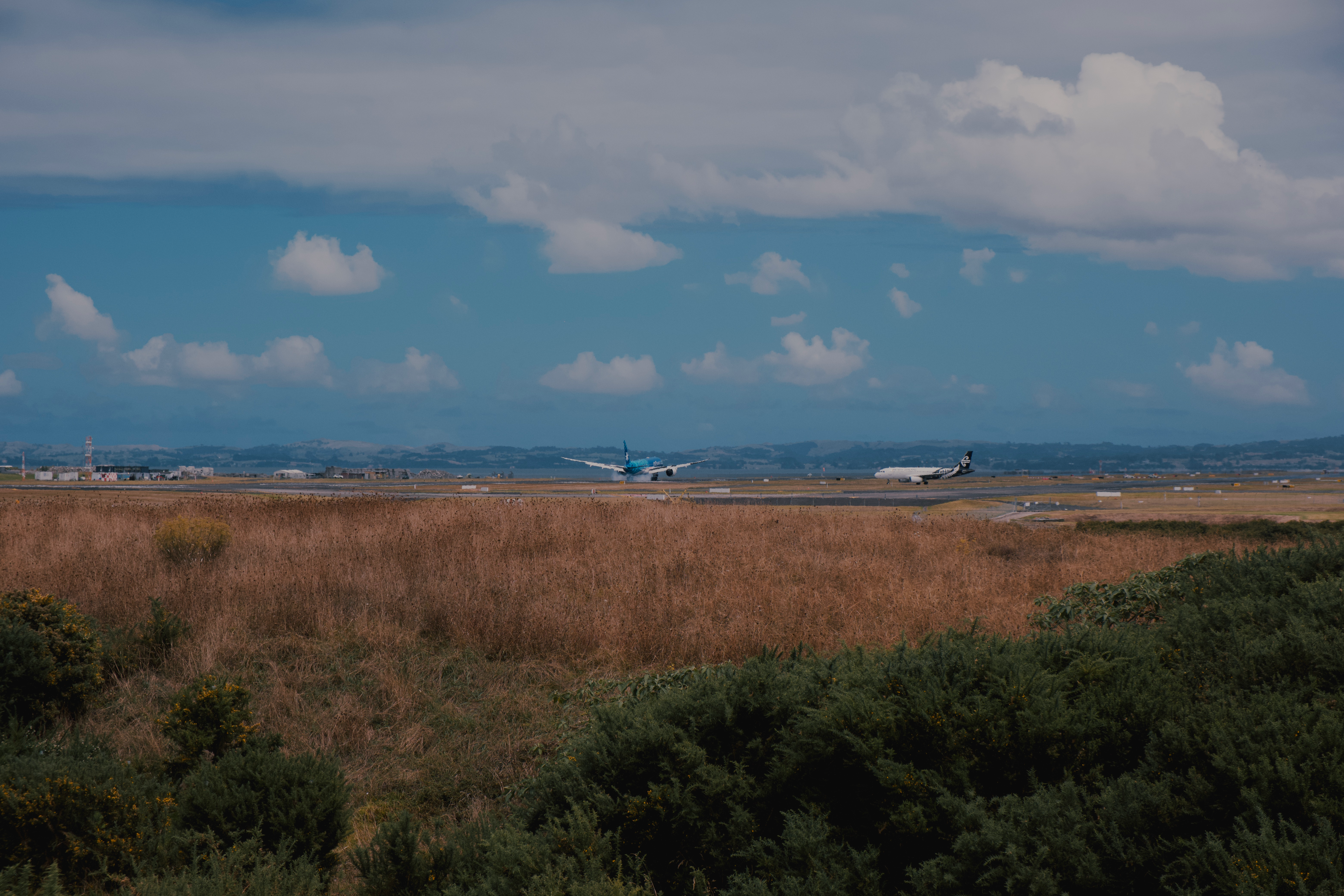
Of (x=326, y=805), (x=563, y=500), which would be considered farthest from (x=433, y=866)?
(x=563, y=500)

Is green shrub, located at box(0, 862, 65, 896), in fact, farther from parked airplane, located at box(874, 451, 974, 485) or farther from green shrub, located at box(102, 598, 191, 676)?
parked airplane, located at box(874, 451, 974, 485)

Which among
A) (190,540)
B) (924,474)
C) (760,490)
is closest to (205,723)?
(190,540)

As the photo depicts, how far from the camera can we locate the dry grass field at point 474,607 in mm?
8109

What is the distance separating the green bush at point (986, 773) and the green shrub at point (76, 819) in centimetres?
150

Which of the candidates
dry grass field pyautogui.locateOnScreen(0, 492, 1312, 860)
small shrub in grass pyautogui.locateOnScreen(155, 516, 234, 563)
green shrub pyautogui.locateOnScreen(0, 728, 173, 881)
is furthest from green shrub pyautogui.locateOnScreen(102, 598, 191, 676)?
green shrub pyautogui.locateOnScreen(0, 728, 173, 881)

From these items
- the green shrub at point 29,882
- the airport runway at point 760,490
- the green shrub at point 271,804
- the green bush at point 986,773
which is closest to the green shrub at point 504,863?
the green bush at point 986,773

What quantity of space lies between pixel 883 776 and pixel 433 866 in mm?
2389

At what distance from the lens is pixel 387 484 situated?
90.6m

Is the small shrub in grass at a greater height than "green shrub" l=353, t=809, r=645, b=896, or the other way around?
the small shrub in grass

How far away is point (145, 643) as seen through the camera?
10094mm

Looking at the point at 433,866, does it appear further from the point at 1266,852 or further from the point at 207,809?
the point at 1266,852

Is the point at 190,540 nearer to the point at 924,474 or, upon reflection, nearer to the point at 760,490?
the point at 760,490

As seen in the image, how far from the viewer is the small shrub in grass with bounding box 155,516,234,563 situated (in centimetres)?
1498

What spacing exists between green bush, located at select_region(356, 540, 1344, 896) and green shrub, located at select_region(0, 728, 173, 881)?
1497 millimetres
